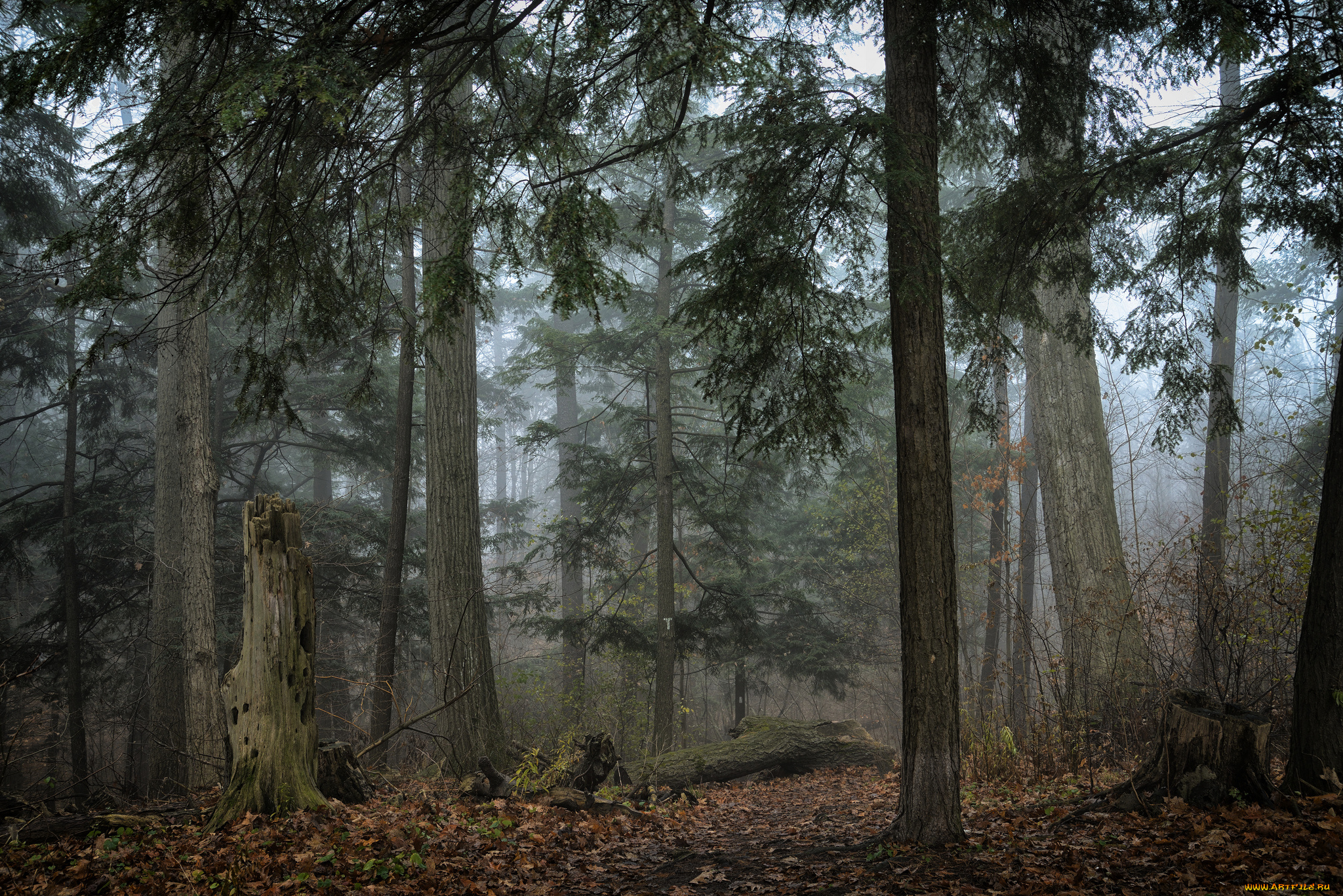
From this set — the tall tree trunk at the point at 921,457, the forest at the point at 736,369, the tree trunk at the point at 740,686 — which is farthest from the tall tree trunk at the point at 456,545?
the tree trunk at the point at 740,686

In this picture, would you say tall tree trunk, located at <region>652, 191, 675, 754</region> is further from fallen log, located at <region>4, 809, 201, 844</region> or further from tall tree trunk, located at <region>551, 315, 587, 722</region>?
fallen log, located at <region>4, 809, 201, 844</region>

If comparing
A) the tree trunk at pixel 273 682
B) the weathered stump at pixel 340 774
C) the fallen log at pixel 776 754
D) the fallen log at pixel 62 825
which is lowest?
the fallen log at pixel 776 754

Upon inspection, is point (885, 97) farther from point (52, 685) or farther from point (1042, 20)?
point (52, 685)

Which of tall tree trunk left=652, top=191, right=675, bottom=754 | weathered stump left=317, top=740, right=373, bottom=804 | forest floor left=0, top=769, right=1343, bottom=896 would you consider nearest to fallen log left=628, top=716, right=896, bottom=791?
tall tree trunk left=652, top=191, right=675, bottom=754

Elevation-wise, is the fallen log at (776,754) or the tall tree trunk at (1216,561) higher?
the tall tree trunk at (1216,561)

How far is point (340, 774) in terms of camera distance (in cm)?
580

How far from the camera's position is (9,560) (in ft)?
39.0

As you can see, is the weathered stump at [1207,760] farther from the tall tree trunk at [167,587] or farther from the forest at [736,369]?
the tall tree trunk at [167,587]

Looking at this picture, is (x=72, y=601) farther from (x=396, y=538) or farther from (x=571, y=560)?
(x=571, y=560)

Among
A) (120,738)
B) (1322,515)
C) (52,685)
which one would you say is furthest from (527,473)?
(1322,515)

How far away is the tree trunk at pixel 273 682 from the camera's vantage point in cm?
498

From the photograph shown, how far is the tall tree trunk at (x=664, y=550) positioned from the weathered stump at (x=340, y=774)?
699cm

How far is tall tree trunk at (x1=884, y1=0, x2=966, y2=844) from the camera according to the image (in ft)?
16.0

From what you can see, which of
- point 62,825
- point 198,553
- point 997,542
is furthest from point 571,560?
point 62,825
